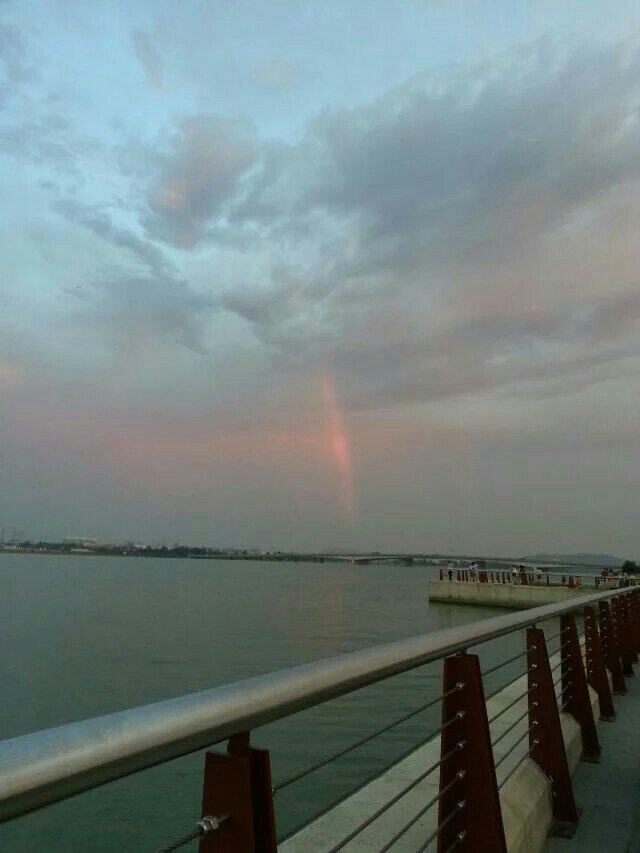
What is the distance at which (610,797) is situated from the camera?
11.5ft

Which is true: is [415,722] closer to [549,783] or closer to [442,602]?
[549,783]

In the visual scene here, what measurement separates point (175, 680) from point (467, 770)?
15284 mm

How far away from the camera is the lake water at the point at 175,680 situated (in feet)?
23.7

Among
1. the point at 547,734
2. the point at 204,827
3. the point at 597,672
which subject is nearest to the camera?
the point at 204,827

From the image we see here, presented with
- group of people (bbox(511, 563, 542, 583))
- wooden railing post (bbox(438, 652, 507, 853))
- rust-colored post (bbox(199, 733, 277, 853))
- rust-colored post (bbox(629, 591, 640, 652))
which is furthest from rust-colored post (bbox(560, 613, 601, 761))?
group of people (bbox(511, 563, 542, 583))

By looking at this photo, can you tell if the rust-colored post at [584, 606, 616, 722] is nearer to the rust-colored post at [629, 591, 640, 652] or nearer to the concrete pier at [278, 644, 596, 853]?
the concrete pier at [278, 644, 596, 853]

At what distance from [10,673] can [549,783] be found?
1718 cm

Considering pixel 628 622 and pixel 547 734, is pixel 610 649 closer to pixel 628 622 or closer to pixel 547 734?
pixel 628 622

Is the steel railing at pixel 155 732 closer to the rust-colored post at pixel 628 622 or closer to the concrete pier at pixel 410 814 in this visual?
the concrete pier at pixel 410 814

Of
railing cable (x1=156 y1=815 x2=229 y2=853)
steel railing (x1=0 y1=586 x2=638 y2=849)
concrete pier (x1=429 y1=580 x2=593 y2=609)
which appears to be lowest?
concrete pier (x1=429 y1=580 x2=593 y2=609)

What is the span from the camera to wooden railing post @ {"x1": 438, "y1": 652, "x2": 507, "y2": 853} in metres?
2.23

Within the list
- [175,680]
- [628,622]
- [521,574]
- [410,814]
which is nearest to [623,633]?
[628,622]

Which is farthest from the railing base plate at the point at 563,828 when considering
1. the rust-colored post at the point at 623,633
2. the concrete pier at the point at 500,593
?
the concrete pier at the point at 500,593

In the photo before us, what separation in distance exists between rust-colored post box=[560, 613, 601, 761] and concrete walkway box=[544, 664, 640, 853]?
0.38ft
